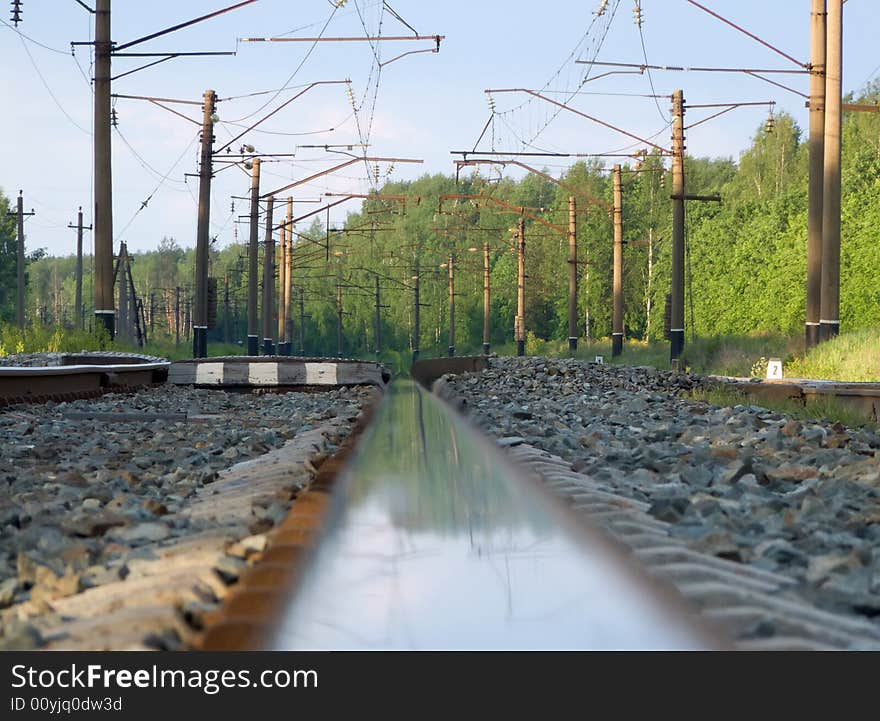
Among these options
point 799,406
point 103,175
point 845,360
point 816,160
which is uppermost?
point 816,160

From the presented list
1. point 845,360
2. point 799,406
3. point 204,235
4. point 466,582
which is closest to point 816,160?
point 845,360

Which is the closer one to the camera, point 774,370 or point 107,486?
point 107,486

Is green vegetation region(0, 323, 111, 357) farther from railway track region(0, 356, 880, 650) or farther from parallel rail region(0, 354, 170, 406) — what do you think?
railway track region(0, 356, 880, 650)

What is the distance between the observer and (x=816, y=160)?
25359mm

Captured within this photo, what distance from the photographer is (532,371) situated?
28.5 meters

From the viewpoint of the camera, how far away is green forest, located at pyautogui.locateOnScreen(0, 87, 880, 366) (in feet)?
182

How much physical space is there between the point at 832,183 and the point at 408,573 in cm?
2037

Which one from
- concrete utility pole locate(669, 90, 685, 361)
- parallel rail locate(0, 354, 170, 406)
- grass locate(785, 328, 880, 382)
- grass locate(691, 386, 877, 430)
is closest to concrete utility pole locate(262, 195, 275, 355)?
concrete utility pole locate(669, 90, 685, 361)

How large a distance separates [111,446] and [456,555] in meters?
5.29

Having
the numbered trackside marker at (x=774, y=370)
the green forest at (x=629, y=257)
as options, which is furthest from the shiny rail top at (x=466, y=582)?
the green forest at (x=629, y=257)

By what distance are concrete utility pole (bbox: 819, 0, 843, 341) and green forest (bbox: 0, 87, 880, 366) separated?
5419 millimetres

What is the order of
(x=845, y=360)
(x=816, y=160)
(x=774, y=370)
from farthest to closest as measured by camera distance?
(x=816, y=160) → (x=845, y=360) → (x=774, y=370)

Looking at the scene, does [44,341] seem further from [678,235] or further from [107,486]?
[678,235]
